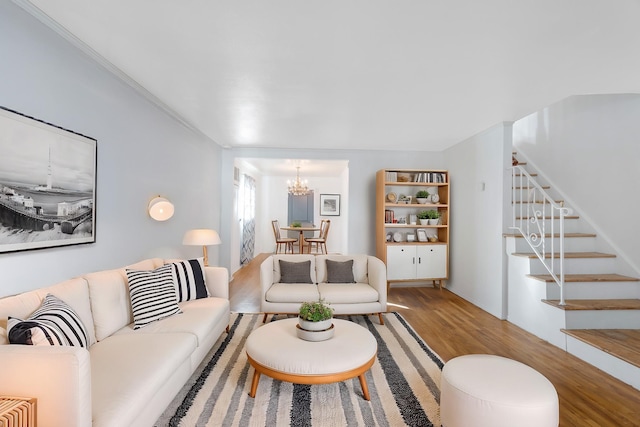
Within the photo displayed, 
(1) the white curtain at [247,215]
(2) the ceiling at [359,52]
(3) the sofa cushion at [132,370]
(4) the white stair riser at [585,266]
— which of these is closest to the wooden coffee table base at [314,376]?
(3) the sofa cushion at [132,370]

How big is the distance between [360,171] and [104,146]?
4074 mm

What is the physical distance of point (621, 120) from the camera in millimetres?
3594

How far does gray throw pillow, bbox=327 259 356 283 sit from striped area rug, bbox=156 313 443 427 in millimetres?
1202

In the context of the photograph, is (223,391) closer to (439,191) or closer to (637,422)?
(637,422)

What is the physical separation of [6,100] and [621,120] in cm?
563

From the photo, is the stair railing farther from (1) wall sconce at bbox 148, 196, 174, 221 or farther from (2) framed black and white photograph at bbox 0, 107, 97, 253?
(2) framed black and white photograph at bbox 0, 107, 97, 253

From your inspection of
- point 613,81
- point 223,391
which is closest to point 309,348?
point 223,391

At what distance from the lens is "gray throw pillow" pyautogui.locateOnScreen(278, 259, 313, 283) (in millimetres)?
3873

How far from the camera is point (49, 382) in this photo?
128cm

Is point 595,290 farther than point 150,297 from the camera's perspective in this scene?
Yes

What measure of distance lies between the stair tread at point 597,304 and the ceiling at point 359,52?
2.08 m

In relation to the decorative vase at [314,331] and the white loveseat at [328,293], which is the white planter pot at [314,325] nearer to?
the decorative vase at [314,331]

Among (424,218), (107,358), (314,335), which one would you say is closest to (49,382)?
(107,358)

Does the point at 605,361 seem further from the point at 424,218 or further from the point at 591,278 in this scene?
the point at 424,218
